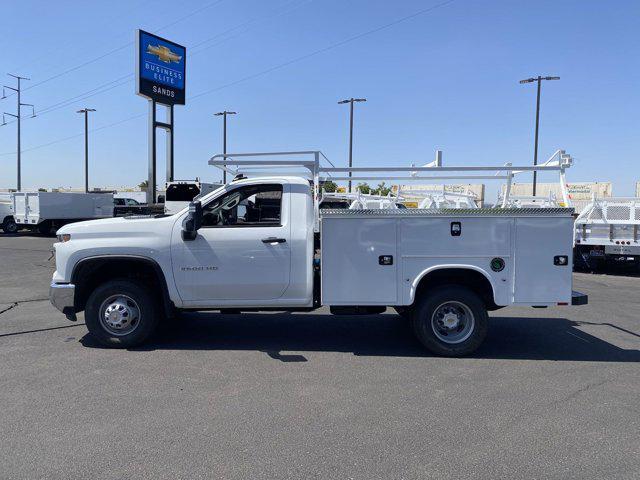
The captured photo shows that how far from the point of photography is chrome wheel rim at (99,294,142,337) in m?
6.32

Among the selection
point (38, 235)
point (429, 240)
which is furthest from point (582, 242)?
point (38, 235)

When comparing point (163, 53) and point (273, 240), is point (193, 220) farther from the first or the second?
point (163, 53)

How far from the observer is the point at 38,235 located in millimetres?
29906

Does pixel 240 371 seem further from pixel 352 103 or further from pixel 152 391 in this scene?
pixel 352 103

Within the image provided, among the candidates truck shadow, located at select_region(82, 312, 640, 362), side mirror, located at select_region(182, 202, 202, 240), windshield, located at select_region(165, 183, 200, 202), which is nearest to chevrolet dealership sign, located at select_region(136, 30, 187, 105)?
windshield, located at select_region(165, 183, 200, 202)

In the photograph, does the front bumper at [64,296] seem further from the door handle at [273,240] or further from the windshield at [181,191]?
the windshield at [181,191]

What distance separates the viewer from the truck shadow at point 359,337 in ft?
20.9

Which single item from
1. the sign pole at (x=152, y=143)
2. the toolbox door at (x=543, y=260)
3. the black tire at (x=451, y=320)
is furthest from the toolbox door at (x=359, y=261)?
the sign pole at (x=152, y=143)

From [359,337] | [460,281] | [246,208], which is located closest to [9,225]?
[246,208]

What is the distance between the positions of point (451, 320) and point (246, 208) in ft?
9.32

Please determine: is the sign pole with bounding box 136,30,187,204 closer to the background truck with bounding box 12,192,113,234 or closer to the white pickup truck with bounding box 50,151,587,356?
the background truck with bounding box 12,192,113,234

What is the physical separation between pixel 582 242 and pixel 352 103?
2525 centimetres

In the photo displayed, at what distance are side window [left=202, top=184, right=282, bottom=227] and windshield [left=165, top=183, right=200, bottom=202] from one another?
15.1 meters

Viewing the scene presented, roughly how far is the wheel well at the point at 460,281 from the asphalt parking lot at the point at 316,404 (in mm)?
750
